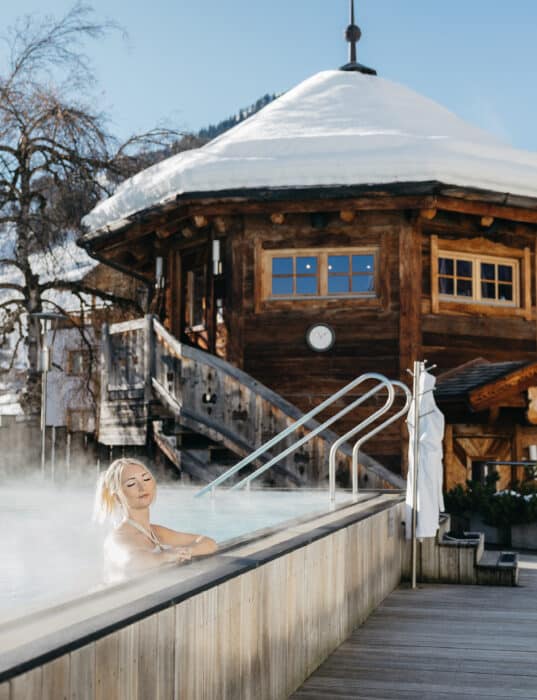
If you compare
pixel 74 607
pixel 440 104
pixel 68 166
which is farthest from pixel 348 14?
pixel 74 607

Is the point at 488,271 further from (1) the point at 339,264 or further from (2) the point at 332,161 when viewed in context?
(2) the point at 332,161

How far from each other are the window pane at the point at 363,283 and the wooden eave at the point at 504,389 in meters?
2.40

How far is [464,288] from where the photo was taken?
1496 cm

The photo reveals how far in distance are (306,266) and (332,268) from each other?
39cm

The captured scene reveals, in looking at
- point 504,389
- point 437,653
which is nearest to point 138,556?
point 437,653

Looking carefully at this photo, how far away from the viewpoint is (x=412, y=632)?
20.9ft

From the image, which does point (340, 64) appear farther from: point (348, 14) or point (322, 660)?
point (322, 660)

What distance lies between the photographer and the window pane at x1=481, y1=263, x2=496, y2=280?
15.1 metres

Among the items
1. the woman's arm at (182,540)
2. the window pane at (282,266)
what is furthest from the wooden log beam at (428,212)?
the woman's arm at (182,540)

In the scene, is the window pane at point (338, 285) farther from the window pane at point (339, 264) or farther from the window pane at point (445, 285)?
the window pane at point (445, 285)

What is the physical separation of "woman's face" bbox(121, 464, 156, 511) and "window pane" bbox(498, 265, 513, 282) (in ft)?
38.5

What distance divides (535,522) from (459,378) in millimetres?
2923

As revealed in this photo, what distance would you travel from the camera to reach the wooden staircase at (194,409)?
1188 centimetres

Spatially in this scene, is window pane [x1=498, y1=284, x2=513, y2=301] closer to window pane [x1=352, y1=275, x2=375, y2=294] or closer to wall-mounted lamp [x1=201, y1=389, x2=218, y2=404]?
window pane [x1=352, y1=275, x2=375, y2=294]
